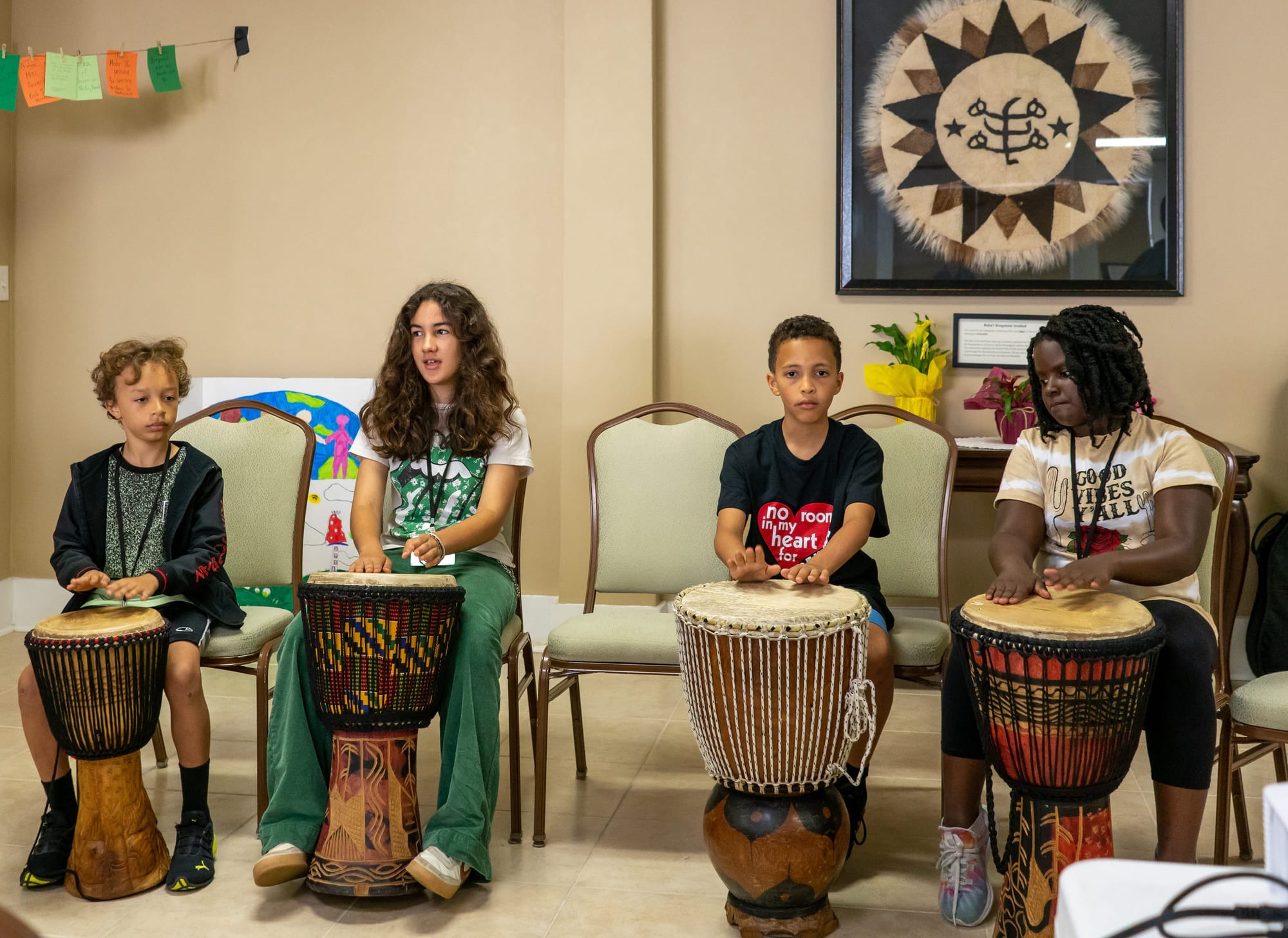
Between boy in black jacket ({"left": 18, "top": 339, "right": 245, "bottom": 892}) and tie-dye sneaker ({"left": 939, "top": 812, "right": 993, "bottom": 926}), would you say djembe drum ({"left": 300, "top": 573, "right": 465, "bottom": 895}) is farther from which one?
tie-dye sneaker ({"left": 939, "top": 812, "right": 993, "bottom": 926})

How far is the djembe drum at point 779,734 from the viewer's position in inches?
76.2

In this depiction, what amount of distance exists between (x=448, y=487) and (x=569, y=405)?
53.3 inches

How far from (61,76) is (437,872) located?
3.25m

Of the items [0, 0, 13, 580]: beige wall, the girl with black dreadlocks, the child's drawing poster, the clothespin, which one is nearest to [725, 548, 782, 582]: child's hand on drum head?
the girl with black dreadlocks

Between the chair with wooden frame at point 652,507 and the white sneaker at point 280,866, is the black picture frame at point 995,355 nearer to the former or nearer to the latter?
the chair with wooden frame at point 652,507

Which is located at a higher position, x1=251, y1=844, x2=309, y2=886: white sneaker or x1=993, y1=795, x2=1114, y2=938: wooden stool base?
x1=993, y1=795, x2=1114, y2=938: wooden stool base

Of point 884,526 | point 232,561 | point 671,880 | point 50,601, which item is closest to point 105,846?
point 232,561

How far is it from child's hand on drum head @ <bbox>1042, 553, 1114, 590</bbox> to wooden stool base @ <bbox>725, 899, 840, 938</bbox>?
2.31ft

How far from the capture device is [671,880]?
2.25m

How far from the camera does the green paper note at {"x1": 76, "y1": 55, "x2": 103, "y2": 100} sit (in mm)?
→ 3945

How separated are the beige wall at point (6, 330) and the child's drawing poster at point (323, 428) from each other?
30.1 inches

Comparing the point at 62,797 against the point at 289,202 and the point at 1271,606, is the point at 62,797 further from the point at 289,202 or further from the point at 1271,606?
the point at 1271,606

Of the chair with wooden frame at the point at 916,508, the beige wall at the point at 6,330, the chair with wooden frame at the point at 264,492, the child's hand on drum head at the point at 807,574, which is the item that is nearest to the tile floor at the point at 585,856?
the chair with wooden frame at the point at 264,492

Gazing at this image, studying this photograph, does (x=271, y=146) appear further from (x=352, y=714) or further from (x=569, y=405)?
(x=352, y=714)
